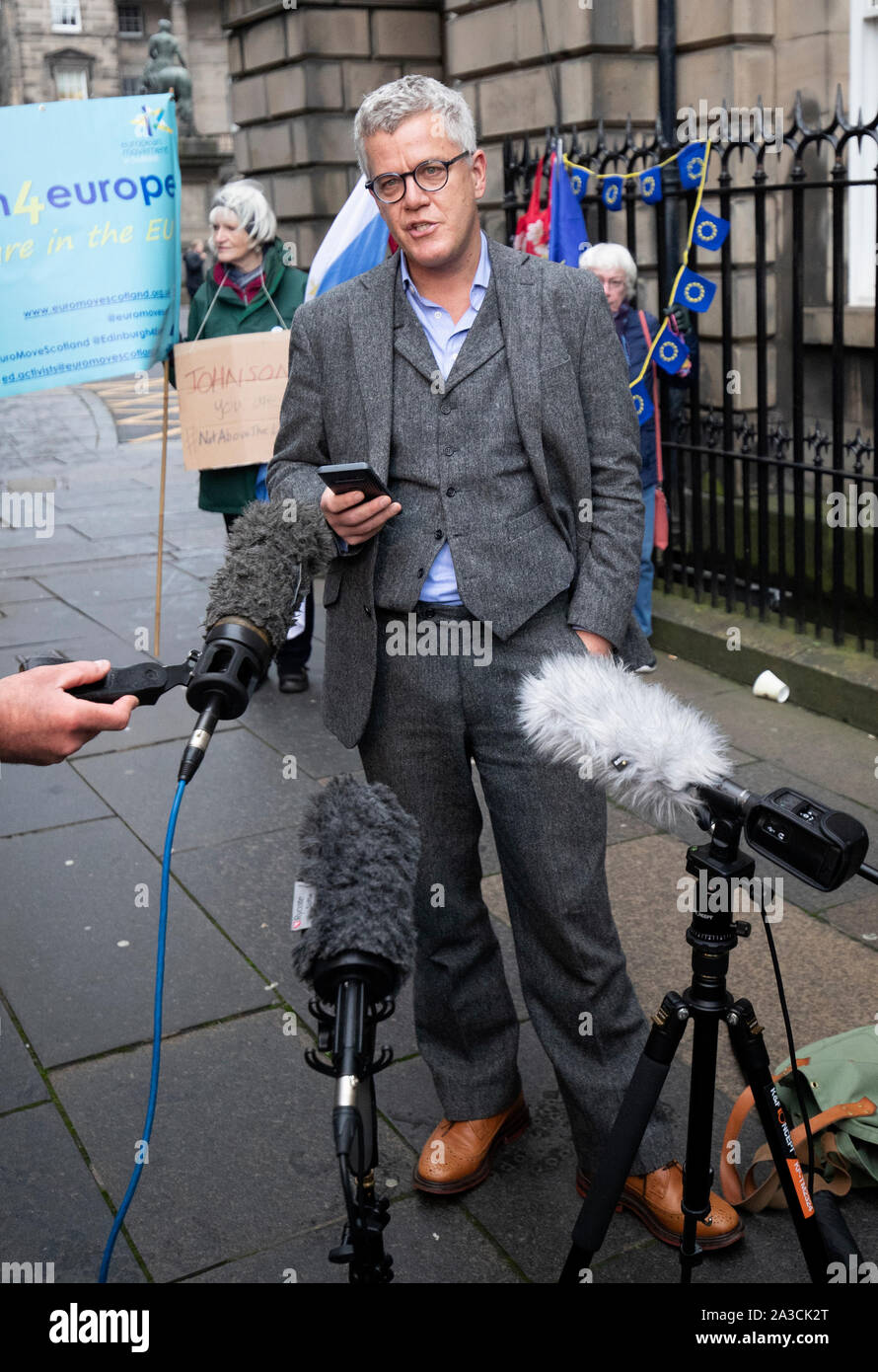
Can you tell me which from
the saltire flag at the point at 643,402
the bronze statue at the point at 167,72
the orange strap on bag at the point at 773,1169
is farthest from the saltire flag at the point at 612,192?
the bronze statue at the point at 167,72

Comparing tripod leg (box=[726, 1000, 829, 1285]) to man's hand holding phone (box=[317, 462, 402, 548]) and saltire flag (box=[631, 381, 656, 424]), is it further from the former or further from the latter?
saltire flag (box=[631, 381, 656, 424])

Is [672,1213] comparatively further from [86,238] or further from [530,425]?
[86,238]

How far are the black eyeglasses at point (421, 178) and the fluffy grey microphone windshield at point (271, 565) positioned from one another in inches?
26.0

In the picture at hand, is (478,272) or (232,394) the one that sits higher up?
(478,272)

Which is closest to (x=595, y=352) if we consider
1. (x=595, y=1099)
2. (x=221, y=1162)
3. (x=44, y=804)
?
(x=595, y=1099)

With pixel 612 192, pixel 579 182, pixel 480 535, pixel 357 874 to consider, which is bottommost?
pixel 357 874

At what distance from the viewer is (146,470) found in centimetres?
1327

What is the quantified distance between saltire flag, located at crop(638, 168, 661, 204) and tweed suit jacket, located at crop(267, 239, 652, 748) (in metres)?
4.34

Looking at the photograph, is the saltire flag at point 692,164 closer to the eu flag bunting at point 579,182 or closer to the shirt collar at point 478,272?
the eu flag bunting at point 579,182

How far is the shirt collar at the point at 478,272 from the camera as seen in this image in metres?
2.74

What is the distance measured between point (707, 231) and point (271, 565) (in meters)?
5.19

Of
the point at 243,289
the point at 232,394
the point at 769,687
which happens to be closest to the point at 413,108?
the point at 769,687

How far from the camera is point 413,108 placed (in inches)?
99.0

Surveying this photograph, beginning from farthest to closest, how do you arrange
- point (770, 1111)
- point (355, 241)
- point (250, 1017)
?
point (355, 241) < point (250, 1017) < point (770, 1111)
